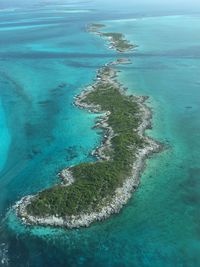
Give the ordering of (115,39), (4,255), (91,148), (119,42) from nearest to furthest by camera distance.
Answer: (4,255) → (91,148) → (119,42) → (115,39)

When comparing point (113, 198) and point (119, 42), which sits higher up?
point (119, 42)

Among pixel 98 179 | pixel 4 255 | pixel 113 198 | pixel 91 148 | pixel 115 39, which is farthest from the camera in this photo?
pixel 115 39

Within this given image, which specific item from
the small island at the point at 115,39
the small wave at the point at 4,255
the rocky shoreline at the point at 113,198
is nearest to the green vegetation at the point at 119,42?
the small island at the point at 115,39

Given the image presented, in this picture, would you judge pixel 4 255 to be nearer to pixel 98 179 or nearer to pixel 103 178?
pixel 98 179

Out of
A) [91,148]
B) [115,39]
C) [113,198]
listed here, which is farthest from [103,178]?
[115,39]

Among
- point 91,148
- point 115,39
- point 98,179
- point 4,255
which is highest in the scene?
point 115,39

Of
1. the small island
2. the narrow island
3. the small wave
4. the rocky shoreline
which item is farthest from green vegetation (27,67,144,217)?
the small island

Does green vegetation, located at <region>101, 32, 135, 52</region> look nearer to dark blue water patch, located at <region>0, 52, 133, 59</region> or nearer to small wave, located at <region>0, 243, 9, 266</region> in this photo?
dark blue water patch, located at <region>0, 52, 133, 59</region>
